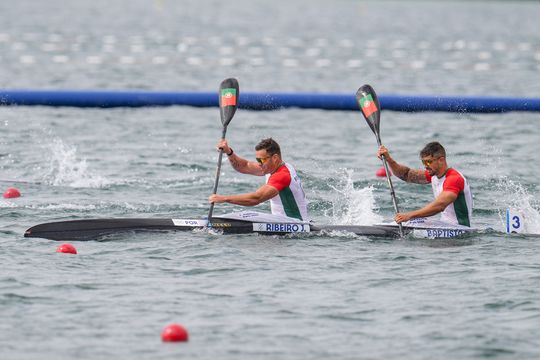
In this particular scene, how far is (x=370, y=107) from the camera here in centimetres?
1424

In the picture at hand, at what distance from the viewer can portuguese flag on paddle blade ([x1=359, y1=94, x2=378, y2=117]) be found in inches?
559

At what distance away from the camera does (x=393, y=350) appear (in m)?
8.82

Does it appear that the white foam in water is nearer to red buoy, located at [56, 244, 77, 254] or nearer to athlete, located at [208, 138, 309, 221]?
Answer: athlete, located at [208, 138, 309, 221]

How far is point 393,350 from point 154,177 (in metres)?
8.44

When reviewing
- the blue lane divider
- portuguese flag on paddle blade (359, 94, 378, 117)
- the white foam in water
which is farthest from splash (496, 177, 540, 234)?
the blue lane divider

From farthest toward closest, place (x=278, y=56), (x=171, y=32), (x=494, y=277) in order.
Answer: (x=171, y=32), (x=278, y=56), (x=494, y=277)

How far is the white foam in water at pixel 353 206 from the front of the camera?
1424cm

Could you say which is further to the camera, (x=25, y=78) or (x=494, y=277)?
(x=25, y=78)

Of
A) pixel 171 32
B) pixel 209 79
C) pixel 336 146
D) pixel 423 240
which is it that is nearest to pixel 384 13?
pixel 171 32

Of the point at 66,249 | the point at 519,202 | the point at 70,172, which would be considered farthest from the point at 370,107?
the point at 70,172

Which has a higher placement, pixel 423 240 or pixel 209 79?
pixel 209 79

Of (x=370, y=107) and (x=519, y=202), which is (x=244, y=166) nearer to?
(x=370, y=107)

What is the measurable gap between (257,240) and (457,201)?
2.24 metres

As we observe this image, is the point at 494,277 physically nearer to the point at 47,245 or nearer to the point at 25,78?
the point at 47,245
